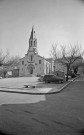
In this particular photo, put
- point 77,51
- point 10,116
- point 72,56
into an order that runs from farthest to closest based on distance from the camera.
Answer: point 77,51
point 72,56
point 10,116

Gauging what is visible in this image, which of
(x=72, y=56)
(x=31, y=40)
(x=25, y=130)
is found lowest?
(x=25, y=130)

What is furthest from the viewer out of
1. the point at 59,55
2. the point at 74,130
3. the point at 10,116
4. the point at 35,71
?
the point at 35,71

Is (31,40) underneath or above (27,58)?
above

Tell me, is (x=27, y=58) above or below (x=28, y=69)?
above

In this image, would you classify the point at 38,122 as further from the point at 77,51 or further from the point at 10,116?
the point at 77,51

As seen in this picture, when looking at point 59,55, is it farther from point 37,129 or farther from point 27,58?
point 27,58

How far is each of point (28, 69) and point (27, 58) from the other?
5661 millimetres

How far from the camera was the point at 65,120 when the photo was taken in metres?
3.85

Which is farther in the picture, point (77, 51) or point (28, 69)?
point (28, 69)

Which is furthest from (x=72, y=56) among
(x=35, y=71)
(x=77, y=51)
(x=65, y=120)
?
(x=35, y=71)

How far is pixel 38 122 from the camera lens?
3.70 m

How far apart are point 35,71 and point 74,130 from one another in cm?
5043

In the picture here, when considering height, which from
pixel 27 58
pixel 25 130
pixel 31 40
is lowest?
pixel 25 130

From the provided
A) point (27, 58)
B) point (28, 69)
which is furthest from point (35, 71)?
point (27, 58)
